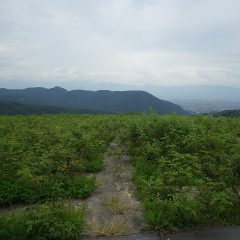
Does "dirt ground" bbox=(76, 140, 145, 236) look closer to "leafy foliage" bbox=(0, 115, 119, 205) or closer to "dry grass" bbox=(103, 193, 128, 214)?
"dry grass" bbox=(103, 193, 128, 214)

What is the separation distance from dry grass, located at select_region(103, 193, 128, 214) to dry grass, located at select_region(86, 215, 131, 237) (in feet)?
1.51

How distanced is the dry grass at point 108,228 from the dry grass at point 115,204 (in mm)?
459

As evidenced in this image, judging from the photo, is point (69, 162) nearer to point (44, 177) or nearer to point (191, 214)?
point (44, 177)

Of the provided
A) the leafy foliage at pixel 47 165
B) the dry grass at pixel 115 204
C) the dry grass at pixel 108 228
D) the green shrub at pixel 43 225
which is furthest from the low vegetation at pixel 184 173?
the green shrub at pixel 43 225

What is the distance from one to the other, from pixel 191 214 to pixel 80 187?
10.2 feet

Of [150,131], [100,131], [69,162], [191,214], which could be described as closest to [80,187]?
[69,162]

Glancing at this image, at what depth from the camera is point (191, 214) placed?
795cm

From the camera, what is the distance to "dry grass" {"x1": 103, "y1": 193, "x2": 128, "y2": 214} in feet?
27.9

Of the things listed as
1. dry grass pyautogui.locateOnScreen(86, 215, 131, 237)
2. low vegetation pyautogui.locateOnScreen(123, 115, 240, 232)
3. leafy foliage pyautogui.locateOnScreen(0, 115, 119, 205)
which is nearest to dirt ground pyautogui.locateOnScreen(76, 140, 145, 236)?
dry grass pyautogui.locateOnScreen(86, 215, 131, 237)

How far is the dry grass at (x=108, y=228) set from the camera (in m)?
7.56

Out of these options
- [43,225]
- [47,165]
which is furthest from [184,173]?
[47,165]

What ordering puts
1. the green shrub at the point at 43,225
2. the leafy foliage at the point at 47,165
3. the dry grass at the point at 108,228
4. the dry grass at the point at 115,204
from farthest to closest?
1. the leafy foliage at the point at 47,165
2. the dry grass at the point at 115,204
3. the dry grass at the point at 108,228
4. the green shrub at the point at 43,225

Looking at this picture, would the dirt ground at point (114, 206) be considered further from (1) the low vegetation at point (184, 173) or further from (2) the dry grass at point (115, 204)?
(1) the low vegetation at point (184, 173)

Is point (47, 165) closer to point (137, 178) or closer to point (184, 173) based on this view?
point (137, 178)
